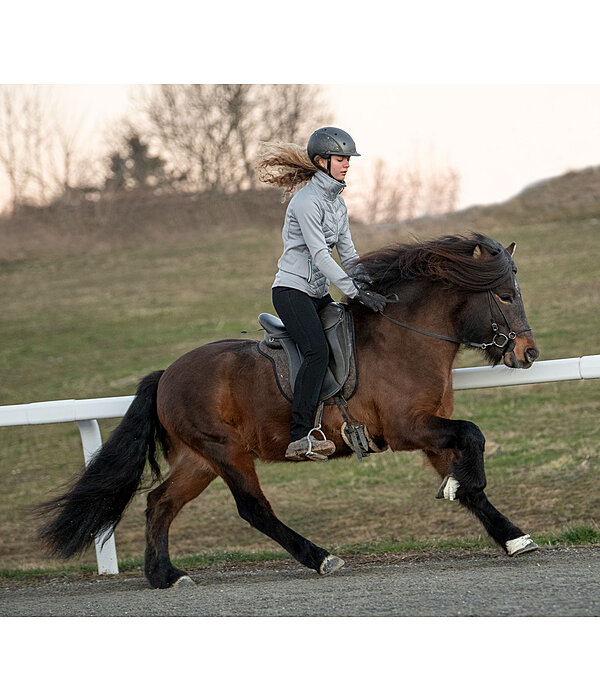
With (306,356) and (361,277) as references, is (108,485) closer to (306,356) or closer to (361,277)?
(306,356)

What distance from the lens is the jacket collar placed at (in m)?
6.09

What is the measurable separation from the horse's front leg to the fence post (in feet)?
8.62

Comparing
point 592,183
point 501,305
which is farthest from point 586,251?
point 501,305

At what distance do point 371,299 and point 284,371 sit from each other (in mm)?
819

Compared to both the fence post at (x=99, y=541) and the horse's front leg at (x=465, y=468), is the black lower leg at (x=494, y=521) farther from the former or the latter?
the fence post at (x=99, y=541)

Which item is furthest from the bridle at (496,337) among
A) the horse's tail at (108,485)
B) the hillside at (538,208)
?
the hillside at (538,208)

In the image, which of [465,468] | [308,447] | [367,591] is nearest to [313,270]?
[308,447]

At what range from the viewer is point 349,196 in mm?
19516

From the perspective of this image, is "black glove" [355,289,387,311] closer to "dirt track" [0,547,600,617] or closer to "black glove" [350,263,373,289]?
"black glove" [350,263,373,289]

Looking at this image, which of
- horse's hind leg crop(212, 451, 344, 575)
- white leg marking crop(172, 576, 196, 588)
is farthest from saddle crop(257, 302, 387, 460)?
white leg marking crop(172, 576, 196, 588)

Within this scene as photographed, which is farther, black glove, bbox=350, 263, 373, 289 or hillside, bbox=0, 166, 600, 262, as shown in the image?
hillside, bbox=0, 166, 600, 262

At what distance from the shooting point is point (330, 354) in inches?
240

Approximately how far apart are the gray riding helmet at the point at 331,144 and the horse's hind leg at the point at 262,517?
223 cm

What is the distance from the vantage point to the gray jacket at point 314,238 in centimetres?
596
